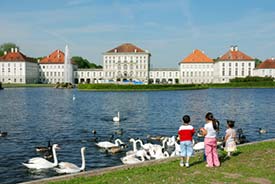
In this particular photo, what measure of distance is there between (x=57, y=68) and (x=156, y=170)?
5724 inches

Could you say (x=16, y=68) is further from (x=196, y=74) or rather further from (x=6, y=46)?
(x=196, y=74)

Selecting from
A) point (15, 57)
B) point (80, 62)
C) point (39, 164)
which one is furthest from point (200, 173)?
point (80, 62)

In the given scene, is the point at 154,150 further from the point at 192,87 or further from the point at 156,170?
the point at 192,87

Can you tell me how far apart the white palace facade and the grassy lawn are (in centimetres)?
13240

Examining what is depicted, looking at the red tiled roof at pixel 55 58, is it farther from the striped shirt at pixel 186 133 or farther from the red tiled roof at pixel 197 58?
the striped shirt at pixel 186 133

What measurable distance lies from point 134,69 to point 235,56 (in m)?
39.2

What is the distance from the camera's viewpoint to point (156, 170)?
10.2 m

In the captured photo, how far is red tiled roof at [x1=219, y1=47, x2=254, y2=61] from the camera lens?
14188 cm

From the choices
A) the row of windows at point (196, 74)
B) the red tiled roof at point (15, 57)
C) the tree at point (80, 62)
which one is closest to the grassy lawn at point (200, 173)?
the row of windows at point (196, 74)

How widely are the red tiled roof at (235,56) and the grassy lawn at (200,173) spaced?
134 metres

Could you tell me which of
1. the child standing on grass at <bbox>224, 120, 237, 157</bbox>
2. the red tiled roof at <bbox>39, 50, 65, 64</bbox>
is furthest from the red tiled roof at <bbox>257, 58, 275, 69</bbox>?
the child standing on grass at <bbox>224, 120, 237, 157</bbox>

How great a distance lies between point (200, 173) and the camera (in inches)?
379

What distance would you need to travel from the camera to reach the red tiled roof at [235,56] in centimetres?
14188

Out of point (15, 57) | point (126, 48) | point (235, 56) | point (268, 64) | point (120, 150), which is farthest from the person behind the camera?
point (126, 48)
